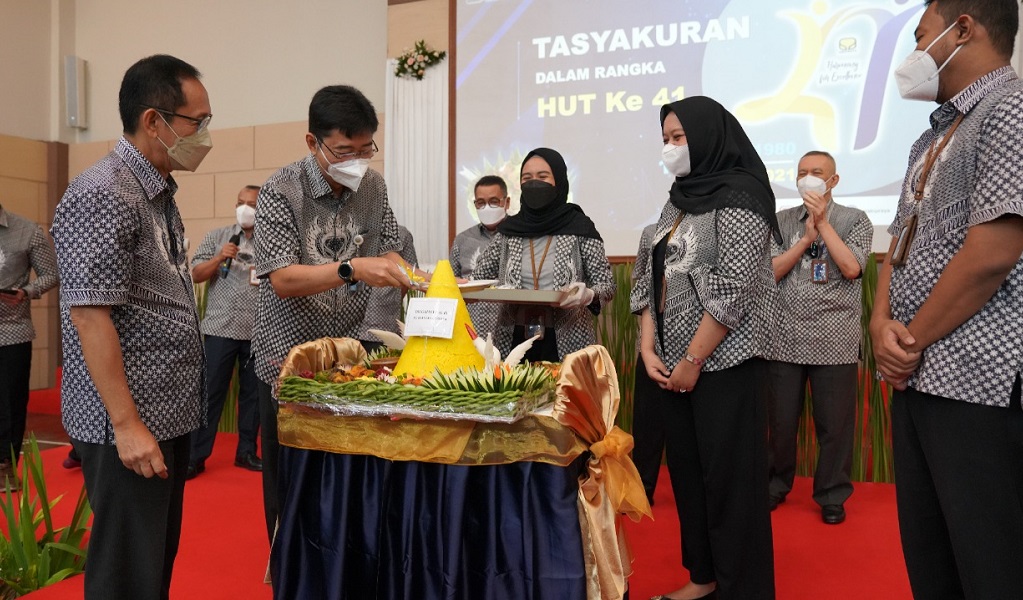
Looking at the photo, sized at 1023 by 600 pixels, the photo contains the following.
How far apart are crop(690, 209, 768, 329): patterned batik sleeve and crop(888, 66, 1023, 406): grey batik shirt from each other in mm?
452

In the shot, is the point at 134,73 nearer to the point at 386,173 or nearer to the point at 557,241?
the point at 557,241

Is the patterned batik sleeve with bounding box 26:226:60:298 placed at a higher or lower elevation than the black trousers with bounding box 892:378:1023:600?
higher

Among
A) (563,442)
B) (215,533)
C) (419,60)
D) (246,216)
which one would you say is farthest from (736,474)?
(419,60)

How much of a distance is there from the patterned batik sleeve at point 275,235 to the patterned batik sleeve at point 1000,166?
1469mm

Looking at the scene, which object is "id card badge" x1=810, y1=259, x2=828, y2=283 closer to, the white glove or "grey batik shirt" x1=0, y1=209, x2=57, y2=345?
the white glove

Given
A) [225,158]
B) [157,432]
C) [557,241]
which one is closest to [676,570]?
[557,241]

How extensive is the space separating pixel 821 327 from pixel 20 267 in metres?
3.87

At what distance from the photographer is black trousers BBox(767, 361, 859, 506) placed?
3033 millimetres

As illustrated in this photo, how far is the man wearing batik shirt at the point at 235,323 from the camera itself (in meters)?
3.94

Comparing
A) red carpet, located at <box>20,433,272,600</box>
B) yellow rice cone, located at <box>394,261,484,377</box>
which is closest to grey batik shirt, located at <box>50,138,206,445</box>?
yellow rice cone, located at <box>394,261,484,377</box>

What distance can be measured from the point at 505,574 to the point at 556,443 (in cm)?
27

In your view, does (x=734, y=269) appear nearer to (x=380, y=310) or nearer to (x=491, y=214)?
(x=380, y=310)

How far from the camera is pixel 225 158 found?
6402mm

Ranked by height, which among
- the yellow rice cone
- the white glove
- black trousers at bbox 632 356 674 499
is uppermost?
the white glove
